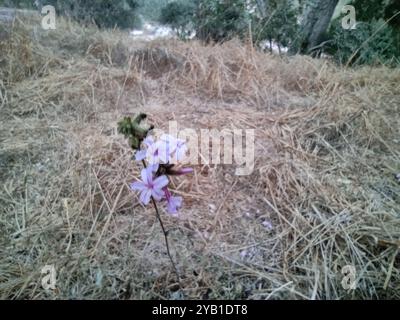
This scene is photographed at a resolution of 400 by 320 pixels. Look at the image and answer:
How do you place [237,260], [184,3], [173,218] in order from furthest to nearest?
[184,3]
[173,218]
[237,260]

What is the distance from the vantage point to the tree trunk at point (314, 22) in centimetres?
312

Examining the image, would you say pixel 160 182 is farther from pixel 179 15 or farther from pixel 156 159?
pixel 179 15

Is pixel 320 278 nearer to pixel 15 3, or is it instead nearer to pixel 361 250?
pixel 361 250

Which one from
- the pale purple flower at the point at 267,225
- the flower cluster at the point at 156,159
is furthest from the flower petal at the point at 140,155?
the pale purple flower at the point at 267,225

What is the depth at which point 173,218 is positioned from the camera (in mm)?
1131

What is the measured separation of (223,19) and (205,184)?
239 centimetres

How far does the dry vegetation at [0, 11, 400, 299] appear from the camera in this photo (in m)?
0.98

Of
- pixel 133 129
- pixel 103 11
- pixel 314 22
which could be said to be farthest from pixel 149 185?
pixel 103 11

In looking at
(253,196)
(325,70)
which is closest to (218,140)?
(253,196)

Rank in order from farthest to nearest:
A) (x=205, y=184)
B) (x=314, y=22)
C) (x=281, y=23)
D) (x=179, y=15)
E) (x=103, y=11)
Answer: (x=103, y=11), (x=179, y=15), (x=314, y=22), (x=281, y=23), (x=205, y=184)

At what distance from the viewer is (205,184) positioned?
1251mm


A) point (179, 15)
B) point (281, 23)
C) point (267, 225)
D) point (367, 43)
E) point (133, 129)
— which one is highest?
point (179, 15)

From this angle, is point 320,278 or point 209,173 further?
point 209,173
